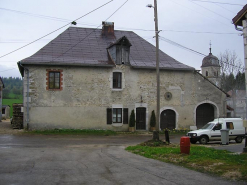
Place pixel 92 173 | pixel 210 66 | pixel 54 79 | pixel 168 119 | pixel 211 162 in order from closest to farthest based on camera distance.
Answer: pixel 92 173 < pixel 211 162 < pixel 54 79 < pixel 168 119 < pixel 210 66

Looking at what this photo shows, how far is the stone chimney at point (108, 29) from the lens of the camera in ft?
100

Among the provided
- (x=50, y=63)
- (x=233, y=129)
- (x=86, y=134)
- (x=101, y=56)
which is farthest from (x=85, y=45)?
(x=233, y=129)

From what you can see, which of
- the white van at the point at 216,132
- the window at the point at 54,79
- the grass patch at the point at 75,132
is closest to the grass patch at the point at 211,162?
the white van at the point at 216,132

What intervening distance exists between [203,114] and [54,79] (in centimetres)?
1452

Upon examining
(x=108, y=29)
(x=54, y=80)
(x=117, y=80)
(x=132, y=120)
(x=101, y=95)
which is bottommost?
(x=132, y=120)

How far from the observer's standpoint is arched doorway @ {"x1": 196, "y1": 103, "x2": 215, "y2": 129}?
2892cm

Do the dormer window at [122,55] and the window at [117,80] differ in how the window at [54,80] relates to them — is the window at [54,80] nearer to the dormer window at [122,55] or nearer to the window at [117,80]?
the window at [117,80]

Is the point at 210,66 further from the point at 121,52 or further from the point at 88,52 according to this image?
the point at 88,52

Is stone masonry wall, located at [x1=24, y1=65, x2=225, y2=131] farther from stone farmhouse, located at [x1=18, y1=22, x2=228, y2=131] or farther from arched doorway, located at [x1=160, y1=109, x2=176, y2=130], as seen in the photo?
arched doorway, located at [x1=160, y1=109, x2=176, y2=130]

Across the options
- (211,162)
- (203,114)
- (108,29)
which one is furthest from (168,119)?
(211,162)

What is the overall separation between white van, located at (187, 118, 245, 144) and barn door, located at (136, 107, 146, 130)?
7.61 m

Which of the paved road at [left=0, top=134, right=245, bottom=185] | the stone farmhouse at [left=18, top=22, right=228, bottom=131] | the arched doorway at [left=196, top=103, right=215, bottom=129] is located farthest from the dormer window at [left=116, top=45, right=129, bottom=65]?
the paved road at [left=0, top=134, right=245, bottom=185]

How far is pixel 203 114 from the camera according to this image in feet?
95.5

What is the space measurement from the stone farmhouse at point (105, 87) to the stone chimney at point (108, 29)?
16 centimetres
